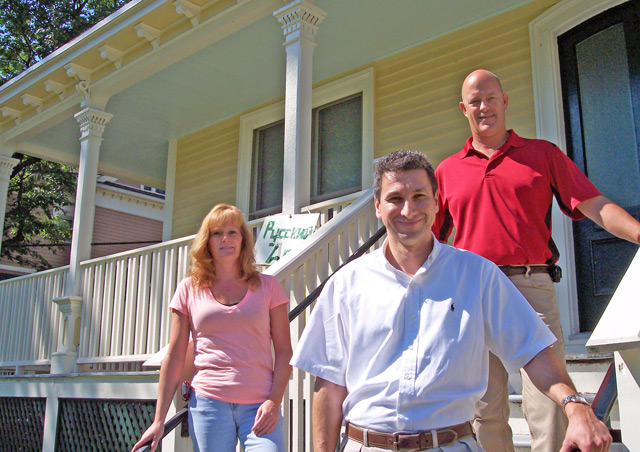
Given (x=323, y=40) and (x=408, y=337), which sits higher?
(x=323, y=40)

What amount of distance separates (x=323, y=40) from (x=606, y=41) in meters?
2.86

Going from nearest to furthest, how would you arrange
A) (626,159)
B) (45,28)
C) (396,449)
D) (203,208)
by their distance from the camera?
(396,449), (626,159), (203,208), (45,28)

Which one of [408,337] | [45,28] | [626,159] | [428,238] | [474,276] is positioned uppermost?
[45,28]

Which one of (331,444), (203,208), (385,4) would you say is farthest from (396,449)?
(203,208)

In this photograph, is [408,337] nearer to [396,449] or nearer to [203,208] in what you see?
[396,449]

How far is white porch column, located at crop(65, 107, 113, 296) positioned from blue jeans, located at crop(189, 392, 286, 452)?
5528 millimetres

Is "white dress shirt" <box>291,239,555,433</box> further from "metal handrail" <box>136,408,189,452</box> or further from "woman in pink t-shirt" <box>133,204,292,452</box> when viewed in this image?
"metal handrail" <box>136,408,189,452</box>

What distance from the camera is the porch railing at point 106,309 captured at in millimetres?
6934

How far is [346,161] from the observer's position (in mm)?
7773

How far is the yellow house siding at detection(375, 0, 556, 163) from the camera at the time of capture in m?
6.18

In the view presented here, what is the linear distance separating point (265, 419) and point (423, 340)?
1228mm

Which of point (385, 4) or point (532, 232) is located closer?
point (532, 232)

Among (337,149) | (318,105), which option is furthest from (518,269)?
(318,105)

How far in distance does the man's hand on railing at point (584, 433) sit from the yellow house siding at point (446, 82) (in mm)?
4739
